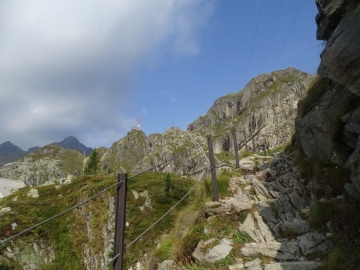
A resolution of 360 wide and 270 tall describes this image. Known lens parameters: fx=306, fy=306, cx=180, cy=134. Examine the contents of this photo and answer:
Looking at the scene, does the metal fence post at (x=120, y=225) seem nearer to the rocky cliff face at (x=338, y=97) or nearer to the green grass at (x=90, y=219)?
the rocky cliff face at (x=338, y=97)

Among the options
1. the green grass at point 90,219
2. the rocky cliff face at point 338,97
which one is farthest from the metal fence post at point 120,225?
the green grass at point 90,219

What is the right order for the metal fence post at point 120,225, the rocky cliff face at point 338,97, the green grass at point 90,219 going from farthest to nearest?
1. the green grass at point 90,219
2. the rocky cliff face at point 338,97
3. the metal fence post at point 120,225

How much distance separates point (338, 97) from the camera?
9.99 m

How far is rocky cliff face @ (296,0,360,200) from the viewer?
716 centimetres

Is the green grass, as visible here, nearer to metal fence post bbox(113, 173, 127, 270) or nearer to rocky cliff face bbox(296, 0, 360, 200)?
rocky cliff face bbox(296, 0, 360, 200)

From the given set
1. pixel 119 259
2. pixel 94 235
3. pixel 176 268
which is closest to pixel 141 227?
pixel 94 235

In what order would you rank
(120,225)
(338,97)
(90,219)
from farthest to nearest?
1. (90,219)
2. (338,97)
3. (120,225)

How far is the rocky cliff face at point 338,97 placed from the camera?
716 centimetres

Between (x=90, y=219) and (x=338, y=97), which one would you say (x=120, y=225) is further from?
(x=90, y=219)

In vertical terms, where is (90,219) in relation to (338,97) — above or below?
below

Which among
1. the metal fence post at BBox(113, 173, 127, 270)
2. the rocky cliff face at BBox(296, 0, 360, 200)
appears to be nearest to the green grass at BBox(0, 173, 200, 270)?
the rocky cliff face at BBox(296, 0, 360, 200)

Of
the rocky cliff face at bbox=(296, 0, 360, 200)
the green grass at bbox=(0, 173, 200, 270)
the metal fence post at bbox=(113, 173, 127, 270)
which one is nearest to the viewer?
the metal fence post at bbox=(113, 173, 127, 270)

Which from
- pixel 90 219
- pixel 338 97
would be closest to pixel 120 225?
pixel 338 97

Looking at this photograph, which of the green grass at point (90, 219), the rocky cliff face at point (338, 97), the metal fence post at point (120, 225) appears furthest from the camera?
the green grass at point (90, 219)
